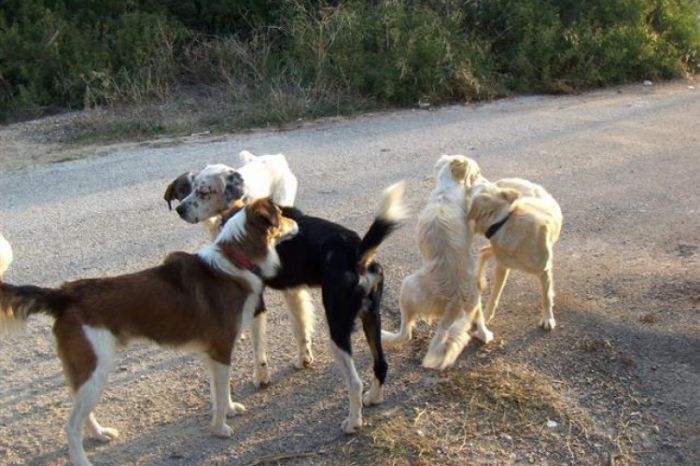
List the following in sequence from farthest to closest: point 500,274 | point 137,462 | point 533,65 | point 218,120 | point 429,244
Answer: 1. point 533,65
2. point 218,120
3. point 500,274
4. point 429,244
5. point 137,462

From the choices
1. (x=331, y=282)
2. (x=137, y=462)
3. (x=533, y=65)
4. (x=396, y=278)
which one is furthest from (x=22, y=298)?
(x=533, y=65)

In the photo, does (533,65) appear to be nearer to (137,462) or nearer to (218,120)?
(218,120)

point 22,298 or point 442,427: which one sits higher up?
point 22,298

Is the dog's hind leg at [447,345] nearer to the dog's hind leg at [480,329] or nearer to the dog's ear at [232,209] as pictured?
the dog's hind leg at [480,329]

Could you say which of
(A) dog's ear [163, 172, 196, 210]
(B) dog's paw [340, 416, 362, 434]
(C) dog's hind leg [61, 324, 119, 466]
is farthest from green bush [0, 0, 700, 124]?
(C) dog's hind leg [61, 324, 119, 466]

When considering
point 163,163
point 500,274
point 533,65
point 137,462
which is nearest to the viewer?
point 137,462

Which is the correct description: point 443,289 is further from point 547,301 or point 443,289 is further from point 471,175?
point 471,175

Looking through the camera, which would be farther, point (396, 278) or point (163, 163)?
point (163, 163)

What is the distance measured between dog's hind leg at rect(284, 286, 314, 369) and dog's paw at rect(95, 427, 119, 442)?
1219 mm

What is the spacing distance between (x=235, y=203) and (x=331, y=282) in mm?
1244

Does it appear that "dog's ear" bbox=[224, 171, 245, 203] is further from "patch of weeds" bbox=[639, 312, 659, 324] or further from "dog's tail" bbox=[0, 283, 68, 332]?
"patch of weeds" bbox=[639, 312, 659, 324]

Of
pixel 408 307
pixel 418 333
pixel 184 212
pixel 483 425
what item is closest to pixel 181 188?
pixel 184 212

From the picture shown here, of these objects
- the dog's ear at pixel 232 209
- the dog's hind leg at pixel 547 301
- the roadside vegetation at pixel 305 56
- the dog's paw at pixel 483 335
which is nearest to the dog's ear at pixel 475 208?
the dog's hind leg at pixel 547 301

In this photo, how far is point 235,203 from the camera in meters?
5.37
